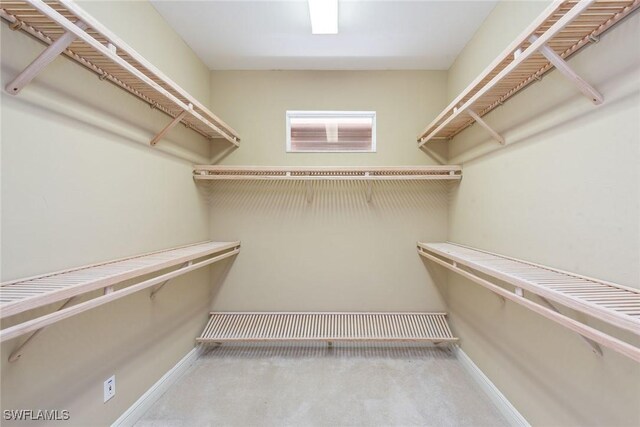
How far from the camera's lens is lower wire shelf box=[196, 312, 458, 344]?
244 cm

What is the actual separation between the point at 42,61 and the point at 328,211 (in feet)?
6.90

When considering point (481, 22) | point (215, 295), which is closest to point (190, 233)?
point (215, 295)

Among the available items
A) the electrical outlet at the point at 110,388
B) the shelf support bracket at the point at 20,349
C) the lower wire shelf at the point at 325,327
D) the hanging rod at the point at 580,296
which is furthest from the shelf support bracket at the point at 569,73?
the electrical outlet at the point at 110,388

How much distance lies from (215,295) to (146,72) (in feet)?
6.66

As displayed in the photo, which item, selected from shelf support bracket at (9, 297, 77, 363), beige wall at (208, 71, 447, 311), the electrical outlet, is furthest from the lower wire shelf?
shelf support bracket at (9, 297, 77, 363)

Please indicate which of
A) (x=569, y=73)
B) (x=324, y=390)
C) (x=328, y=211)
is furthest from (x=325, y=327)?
(x=569, y=73)

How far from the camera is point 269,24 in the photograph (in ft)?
6.77

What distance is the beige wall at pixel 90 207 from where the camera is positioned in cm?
107

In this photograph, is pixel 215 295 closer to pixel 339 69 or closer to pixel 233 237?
pixel 233 237

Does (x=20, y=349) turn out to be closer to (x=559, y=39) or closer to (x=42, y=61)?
(x=42, y=61)

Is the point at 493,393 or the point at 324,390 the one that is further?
the point at 324,390

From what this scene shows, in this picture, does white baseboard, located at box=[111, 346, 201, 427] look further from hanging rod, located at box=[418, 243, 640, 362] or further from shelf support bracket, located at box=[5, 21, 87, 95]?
hanging rod, located at box=[418, 243, 640, 362]

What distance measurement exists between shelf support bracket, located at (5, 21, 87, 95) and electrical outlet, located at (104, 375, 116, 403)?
149 cm

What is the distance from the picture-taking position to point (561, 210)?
1.29 metres
